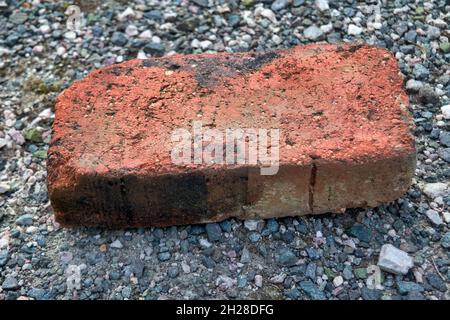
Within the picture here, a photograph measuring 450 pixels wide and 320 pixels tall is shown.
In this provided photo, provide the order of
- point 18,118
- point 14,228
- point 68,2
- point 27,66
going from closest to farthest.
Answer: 1. point 14,228
2. point 18,118
3. point 27,66
4. point 68,2

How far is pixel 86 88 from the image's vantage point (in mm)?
3180

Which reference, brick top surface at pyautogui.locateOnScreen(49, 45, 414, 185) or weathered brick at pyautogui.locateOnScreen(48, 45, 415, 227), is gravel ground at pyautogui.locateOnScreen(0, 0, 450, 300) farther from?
brick top surface at pyautogui.locateOnScreen(49, 45, 414, 185)

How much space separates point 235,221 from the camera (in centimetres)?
300

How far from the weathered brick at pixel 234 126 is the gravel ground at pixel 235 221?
4.7 inches

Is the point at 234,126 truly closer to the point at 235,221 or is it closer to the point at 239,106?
the point at 239,106

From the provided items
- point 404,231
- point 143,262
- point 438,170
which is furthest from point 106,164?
point 438,170

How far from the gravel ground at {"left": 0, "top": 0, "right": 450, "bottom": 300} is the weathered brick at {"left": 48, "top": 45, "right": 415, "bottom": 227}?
0.12m

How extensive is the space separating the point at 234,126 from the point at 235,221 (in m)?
0.45

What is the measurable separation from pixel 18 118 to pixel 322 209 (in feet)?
6.01

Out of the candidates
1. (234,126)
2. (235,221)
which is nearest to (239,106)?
(234,126)

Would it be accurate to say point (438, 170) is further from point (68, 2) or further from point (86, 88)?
point (68, 2)

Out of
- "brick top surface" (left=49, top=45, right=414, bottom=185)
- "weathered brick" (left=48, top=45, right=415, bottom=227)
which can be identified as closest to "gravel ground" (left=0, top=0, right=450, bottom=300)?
"weathered brick" (left=48, top=45, right=415, bottom=227)

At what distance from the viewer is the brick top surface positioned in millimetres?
2826

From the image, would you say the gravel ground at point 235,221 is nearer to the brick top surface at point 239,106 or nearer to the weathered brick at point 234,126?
the weathered brick at point 234,126
